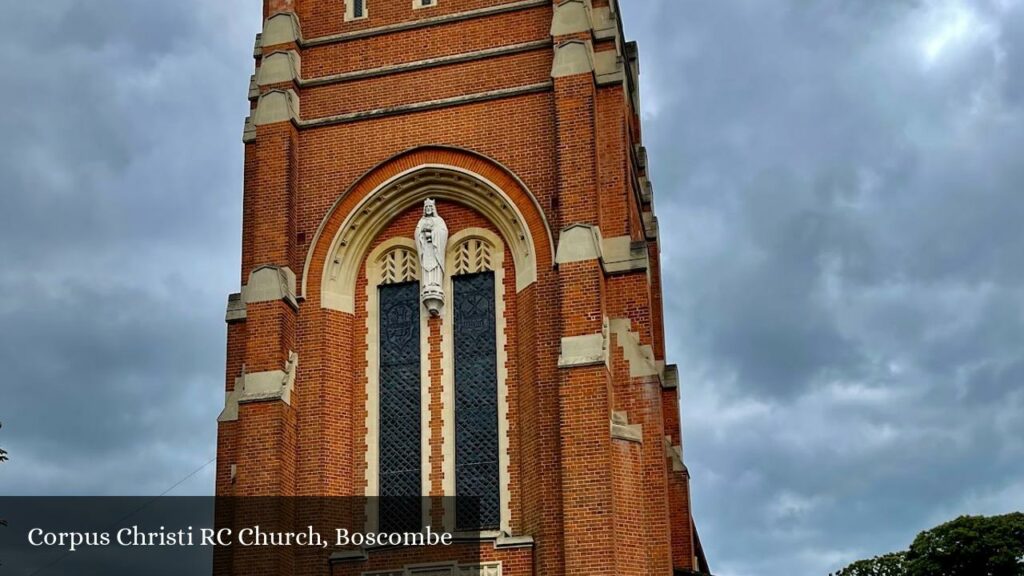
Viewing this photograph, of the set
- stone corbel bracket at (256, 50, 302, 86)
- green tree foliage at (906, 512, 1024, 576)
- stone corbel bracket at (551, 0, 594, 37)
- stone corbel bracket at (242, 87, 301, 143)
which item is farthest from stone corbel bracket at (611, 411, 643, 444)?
green tree foliage at (906, 512, 1024, 576)

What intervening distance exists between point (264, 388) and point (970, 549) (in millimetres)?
27554

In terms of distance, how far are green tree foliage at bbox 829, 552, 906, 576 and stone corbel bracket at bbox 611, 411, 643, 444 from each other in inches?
988

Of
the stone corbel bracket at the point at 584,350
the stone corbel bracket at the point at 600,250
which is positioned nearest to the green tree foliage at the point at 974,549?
the stone corbel bracket at the point at 600,250

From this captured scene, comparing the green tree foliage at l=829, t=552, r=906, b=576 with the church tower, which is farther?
the green tree foliage at l=829, t=552, r=906, b=576

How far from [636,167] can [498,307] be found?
6.49 metres

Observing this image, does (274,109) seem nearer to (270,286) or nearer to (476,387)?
(270,286)

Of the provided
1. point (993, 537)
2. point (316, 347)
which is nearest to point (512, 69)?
point (316, 347)

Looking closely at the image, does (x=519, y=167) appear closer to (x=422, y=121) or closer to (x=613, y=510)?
(x=422, y=121)

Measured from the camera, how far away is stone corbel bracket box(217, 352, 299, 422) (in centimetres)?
2245

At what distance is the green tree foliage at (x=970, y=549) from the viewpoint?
138ft

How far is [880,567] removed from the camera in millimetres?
44812

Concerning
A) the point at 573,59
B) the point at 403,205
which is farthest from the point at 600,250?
the point at 403,205

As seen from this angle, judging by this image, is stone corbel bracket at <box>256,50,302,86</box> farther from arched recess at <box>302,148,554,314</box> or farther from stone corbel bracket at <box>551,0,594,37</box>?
stone corbel bracket at <box>551,0,594,37</box>

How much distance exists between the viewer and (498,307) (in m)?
23.4
